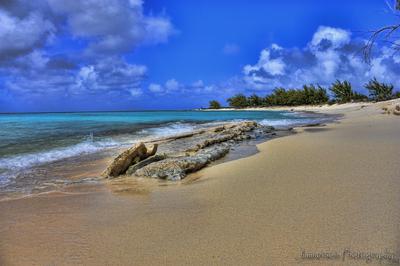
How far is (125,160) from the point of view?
7.76 meters

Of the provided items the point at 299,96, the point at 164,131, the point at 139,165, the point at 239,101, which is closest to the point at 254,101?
the point at 239,101

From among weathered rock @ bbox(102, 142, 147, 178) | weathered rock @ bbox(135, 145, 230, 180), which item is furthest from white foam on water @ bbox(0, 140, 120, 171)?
weathered rock @ bbox(135, 145, 230, 180)

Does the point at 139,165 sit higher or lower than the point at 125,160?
lower

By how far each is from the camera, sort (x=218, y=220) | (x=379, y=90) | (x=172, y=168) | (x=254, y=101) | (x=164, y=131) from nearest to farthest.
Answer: (x=218, y=220)
(x=172, y=168)
(x=164, y=131)
(x=379, y=90)
(x=254, y=101)

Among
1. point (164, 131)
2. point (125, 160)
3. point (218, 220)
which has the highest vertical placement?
point (125, 160)

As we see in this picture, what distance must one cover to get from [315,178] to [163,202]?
243cm

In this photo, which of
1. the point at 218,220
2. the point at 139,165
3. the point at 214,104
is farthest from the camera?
the point at 214,104

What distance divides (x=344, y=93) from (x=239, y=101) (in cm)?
4661

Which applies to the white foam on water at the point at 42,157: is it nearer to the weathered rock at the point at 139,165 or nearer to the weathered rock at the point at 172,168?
the weathered rock at the point at 139,165

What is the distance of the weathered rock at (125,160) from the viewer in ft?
24.3

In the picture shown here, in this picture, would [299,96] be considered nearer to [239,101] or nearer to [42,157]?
[239,101]

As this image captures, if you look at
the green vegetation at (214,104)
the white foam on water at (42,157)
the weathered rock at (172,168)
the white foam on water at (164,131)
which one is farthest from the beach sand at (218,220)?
the green vegetation at (214,104)

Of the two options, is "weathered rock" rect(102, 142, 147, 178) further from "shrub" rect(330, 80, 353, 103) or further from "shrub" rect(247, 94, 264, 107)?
"shrub" rect(247, 94, 264, 107)

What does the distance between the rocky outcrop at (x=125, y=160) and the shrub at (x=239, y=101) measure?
11670cm
